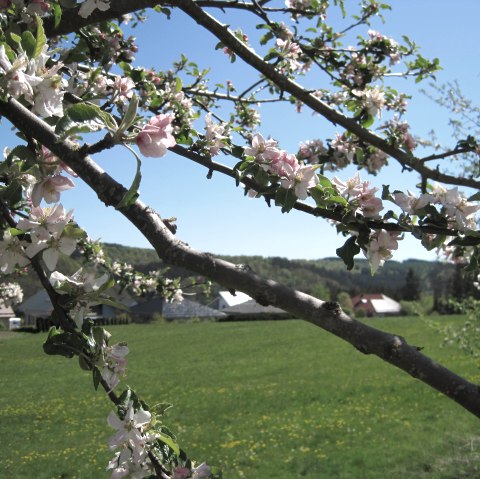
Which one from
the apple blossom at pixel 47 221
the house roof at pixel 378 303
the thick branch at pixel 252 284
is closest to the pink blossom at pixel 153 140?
the thick branch at pixel 252 284

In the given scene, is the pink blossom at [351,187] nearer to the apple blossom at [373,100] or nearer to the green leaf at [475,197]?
the green leaf at [475,197]

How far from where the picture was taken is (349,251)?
4.92 feet

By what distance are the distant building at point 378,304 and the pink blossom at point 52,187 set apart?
92.9 m

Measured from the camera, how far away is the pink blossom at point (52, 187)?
1358mm

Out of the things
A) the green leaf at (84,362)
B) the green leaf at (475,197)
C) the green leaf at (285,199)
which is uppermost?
the green leaf at (475,197)

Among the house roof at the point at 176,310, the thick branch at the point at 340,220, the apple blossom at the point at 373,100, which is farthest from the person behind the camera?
the house roof at the point at 176,310

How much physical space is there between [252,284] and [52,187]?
0.57 meters

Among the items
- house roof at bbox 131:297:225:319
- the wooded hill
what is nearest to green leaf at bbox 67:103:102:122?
house roof at bbox 131:297:225:319

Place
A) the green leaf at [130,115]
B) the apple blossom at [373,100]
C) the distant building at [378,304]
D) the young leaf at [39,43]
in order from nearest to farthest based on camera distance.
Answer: the green leaf at [130,115] < the young leaf at [39,43] < the apple blossom at [373,100] < the distant building at [378,304]

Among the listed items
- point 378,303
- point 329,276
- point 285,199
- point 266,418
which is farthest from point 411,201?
point 329,276

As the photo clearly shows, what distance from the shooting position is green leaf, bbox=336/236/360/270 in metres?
1.49

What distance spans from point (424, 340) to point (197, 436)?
18.0 metres

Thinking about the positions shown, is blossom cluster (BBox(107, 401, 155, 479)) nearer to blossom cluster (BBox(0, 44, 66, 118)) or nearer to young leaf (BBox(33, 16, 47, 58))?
blossom cluster (BBox(0, 44, 66, 118))

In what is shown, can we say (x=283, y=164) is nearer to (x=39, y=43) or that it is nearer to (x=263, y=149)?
(x=263, y=149)
